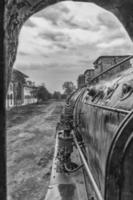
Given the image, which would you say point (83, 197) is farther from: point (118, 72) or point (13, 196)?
point (118, 72)

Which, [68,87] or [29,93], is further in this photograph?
[68,87]

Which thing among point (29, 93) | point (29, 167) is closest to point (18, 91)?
point (29, 93)

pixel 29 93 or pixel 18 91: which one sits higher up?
pixel 18 91

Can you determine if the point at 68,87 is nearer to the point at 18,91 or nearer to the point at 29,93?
the point at 29,93

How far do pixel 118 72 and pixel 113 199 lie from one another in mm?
1536

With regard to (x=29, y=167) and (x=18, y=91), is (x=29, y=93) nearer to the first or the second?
(x=18, y=91)

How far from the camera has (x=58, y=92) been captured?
56.7 meters

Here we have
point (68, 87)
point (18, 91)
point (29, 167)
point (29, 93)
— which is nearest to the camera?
point (29, 167)

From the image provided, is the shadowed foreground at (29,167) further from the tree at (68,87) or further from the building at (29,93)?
the building at (29,93)

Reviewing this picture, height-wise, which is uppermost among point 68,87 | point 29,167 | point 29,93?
point 68,87

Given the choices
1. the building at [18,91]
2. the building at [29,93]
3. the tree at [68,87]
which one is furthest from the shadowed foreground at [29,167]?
Answer: the building at [29,93]

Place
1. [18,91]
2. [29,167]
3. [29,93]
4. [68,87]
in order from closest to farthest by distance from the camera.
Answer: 1. [29,167]
2. [18,91]
3. [29,93]
4. [68,87]

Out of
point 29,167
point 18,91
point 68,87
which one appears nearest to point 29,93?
point 18,91

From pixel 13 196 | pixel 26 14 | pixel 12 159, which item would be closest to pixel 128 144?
pixel 26 14
